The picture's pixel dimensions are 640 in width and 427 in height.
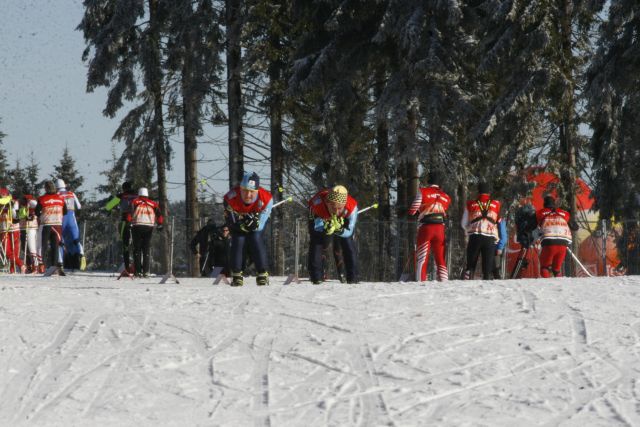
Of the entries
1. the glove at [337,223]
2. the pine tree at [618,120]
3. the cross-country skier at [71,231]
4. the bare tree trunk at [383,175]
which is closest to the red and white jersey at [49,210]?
the cross-country skier at [71,231]

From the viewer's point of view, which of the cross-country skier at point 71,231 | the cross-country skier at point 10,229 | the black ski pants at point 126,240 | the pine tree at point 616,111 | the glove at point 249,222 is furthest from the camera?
the cross-country skier at point 10,229

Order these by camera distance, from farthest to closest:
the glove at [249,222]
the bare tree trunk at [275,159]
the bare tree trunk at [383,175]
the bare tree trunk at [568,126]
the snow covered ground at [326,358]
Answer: the bare tree trunk at [275,159]
the bare tree trunk at [383,175]
the bare tree trunk at [568,126]
the glove at [249,222]
the snow covered ground at [326,358]

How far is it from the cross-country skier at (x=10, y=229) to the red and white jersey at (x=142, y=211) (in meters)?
5.96

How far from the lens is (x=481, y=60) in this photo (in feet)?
74.8

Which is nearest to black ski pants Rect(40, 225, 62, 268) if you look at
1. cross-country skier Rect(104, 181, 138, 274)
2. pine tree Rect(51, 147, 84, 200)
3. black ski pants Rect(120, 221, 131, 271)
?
cross-country skier Rect(104, 181, 138, 274)

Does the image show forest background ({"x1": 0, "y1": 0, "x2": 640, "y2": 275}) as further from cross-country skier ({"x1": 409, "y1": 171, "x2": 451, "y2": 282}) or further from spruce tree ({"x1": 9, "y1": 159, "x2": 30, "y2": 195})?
spruce tree ({"x1": 9, "y1": 159, "x2": 30, "y2": 195})

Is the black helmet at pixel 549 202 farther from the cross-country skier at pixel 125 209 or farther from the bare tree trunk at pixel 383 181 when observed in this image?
the cross-country skier at pixel 125 209

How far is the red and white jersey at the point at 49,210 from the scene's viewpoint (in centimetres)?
1880

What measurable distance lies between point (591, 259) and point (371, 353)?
17.1 m

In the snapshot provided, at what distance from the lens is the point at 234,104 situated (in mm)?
27734

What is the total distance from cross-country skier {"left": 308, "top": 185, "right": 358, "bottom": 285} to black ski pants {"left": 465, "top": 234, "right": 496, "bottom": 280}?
229 cm

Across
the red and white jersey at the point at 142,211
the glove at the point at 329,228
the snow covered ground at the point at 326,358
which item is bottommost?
the snow covered ground at the point at 326,358

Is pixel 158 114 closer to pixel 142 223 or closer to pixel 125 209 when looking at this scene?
pixel 125 209

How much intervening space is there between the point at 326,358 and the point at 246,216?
5478mm
